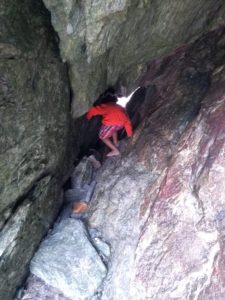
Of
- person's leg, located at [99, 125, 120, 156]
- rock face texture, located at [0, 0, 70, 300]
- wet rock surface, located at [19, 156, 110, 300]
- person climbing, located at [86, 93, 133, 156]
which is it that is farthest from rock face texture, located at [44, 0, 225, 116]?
wet rock surface, located at [19, 156, 110, 300]

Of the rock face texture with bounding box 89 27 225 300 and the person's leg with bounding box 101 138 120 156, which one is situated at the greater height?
the person's leg with bounding box 101 138 120 156

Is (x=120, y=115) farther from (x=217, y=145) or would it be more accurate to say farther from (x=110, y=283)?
(x=110, y=283)

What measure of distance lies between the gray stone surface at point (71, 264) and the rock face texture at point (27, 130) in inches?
11.2

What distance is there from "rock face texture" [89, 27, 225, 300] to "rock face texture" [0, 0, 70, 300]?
4.00 ft

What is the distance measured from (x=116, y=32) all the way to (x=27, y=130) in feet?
6.65

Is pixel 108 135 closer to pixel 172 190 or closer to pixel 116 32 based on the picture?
pixel 172 190

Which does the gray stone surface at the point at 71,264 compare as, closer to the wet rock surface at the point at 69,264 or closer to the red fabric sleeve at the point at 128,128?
the wet rock surface at the point at 69,264

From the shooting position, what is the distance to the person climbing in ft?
27.5

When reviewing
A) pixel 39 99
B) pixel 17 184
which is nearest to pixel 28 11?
pixel 39 99

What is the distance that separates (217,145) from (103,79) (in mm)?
2350

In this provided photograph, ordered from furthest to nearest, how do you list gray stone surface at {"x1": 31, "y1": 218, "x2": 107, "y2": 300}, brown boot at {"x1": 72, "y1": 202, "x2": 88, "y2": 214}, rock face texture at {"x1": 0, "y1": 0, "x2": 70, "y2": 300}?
brown boot at {"x1": 72, "y1": 202, "x2": 88, "y2": 214}, gray stone surface at {"x1": 31, "y1": 218, "x2": 107, "y2": 300}, rock face texture at {"x1": 0, "y1": 0, "x2": 70, "y2": 300}

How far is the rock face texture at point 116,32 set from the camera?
5.46 meters

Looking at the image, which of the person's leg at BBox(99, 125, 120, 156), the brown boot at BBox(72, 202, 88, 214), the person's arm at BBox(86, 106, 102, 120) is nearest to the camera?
the brown boot at BBox(72, 202, 88, 214)

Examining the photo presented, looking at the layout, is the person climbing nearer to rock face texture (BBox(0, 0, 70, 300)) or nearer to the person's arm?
the person's arm
